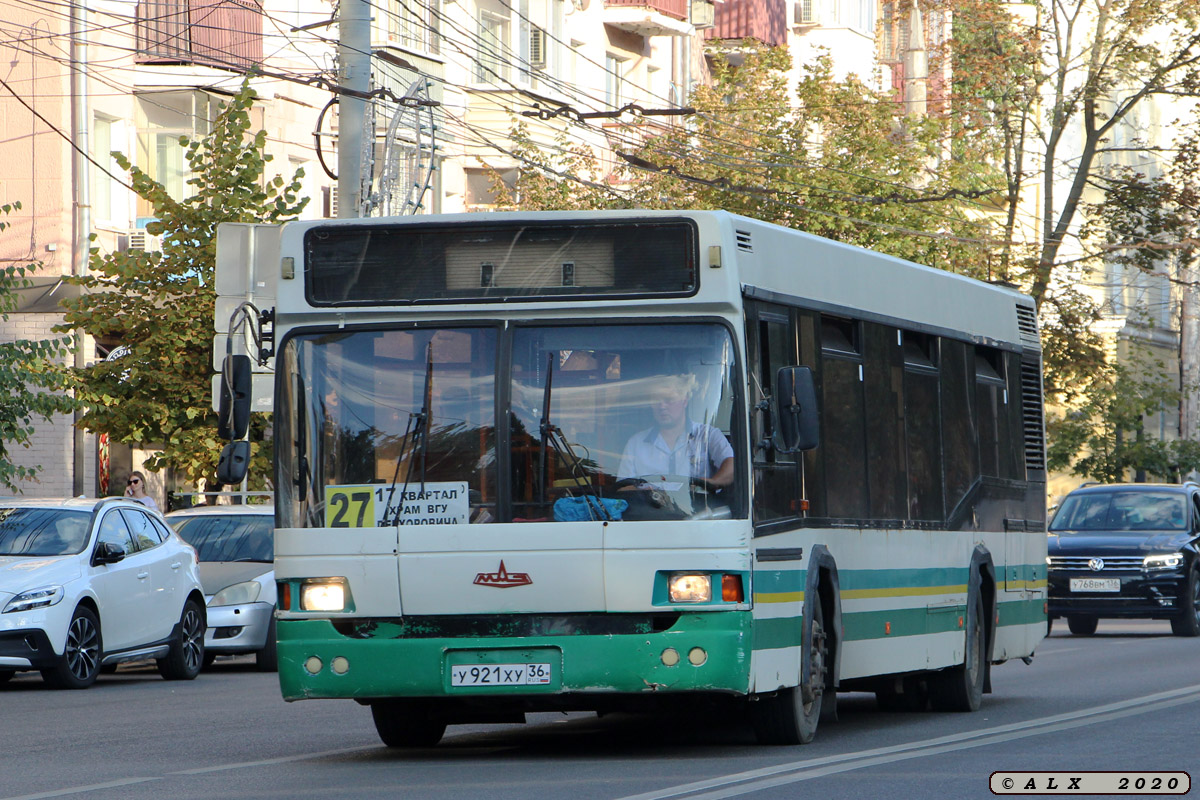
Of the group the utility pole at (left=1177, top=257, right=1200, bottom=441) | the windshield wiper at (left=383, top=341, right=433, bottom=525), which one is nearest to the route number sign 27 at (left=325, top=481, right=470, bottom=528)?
the windshield wiper at (left=383, top=341, right=433, bottom=525)

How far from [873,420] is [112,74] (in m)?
22.4

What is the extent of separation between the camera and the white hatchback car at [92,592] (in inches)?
701

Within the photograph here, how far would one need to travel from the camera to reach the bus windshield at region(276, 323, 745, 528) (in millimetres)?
10781

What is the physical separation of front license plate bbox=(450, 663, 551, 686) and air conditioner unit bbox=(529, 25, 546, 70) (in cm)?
3429

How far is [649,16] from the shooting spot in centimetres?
4841

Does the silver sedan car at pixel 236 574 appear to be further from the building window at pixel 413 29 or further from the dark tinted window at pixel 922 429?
the building window at pixel 413 29

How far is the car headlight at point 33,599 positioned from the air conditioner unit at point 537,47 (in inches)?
1087

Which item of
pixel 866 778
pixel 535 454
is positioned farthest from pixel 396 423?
pixel 866 778

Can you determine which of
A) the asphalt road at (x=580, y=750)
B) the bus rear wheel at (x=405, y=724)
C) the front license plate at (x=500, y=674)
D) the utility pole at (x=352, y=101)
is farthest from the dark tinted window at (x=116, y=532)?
the front license plate at (x=500, y=674)

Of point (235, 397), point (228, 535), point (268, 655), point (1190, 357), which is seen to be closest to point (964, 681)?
point (235, 397)

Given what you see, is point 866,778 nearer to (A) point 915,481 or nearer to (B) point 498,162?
(A) point 915,481

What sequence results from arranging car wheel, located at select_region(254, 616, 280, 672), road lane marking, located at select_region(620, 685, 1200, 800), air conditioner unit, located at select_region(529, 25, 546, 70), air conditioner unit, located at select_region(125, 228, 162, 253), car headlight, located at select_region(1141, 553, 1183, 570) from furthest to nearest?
air conditioner unit, located at select_region(529, 25, 546, 70)
air conditioner unit, located at select_region(125, 228, 162, 253)
car headlight, located at select_region(1141, 553, 1183, 570)
car wheel, located at select_region(254, 616, 280, 672)
road lane marking, located at select_region(620, 685, 1200, 800)

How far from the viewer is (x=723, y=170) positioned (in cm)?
3922

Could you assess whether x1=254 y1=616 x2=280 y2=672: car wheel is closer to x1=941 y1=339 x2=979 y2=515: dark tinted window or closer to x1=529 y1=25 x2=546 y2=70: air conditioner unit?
x1=941 y1=339 x2=979 y2=515: dark tinted window
